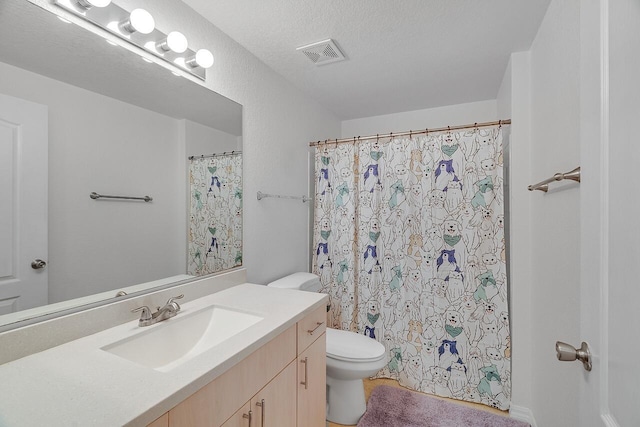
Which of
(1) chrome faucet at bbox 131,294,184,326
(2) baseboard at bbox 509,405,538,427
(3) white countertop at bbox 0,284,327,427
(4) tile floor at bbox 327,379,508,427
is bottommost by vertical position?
(4) tile floor at bbox 327,379,508,427

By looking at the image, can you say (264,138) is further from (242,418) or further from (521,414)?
(521,414)

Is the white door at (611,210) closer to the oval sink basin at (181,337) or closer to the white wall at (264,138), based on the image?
the oval sink basin at (181,337)

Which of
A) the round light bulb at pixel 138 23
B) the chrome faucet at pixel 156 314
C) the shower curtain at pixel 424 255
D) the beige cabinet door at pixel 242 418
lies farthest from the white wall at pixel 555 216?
→ the round light bulb at pixel 138 23

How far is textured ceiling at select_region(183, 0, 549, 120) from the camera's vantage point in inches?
56.7

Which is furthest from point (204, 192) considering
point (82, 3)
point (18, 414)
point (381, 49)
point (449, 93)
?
point (449, 93)

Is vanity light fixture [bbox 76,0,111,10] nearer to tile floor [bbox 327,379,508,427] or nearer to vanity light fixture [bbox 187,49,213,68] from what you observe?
vanity light fixture [bbox 187,49,213,68]

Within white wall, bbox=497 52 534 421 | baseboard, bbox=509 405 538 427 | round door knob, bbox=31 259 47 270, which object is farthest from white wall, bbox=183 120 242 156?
baseboard, bbox=509 405 538 427

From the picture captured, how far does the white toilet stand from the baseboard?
35.5 inches

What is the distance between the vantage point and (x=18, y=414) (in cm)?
59

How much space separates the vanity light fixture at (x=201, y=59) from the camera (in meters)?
1.43

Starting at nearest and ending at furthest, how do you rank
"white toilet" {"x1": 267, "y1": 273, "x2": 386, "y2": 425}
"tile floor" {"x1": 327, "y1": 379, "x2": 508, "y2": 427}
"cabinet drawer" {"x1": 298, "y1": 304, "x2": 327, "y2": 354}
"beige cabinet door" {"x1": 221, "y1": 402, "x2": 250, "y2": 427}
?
"beige cabinet door" {"x1": 221, "y1": 402, "x2": 250, "y2": 427}
"cabinet drawer" {"x1": 298, "y1": 304, "x2": 327, "y2": 354}
"white toilet" {"x1": 267, "y1": 273, "x2": 386, "y2": 425}
"tile floor" {"x1": 327, "y1": 379, "x2": 508, "y2": 427}

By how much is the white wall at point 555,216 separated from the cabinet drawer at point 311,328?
3.39 ft

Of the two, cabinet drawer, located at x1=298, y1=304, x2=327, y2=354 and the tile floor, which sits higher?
cabinet drawer, located at x1=298, y1=304, x2=327, y2=354

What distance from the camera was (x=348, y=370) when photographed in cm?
171
